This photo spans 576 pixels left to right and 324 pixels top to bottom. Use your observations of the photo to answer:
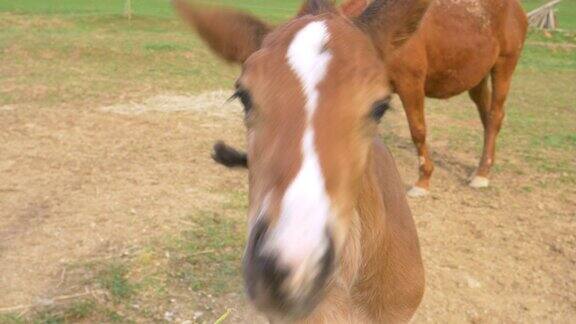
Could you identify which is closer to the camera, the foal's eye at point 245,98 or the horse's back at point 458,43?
the foal's eye at point 245,98

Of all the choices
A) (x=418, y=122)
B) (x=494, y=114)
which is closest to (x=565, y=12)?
(x=494, y=114)

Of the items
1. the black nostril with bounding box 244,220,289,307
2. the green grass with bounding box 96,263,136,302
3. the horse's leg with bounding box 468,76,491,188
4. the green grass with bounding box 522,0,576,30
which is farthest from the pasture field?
the green grass with bounding box 522,0,576,30

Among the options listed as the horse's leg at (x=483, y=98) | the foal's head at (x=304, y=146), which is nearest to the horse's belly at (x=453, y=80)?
the horse's leg at (x=483, y=98)

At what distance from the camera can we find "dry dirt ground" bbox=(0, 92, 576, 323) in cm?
430

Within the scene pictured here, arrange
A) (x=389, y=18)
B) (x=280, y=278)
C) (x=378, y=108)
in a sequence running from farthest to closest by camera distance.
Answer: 1. (x=389, y=18)
2. (x=378, y=108)
3. (x=280, y=278)

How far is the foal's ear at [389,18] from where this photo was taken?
7.75 ft

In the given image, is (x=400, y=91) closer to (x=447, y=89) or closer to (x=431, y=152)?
(x=447, y=89)

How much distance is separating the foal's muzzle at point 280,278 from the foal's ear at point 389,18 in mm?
1006

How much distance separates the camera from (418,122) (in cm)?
626

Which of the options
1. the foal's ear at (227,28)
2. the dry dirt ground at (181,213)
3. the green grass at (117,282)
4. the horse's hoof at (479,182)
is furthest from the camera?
the horse's hoof at (479,182)

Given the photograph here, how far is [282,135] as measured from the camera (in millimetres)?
1807

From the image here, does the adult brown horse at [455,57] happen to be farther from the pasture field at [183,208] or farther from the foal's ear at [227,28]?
the foal's ear at [227,28]

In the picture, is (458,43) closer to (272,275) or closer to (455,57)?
(455,57)

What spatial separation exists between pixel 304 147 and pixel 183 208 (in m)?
3.92
